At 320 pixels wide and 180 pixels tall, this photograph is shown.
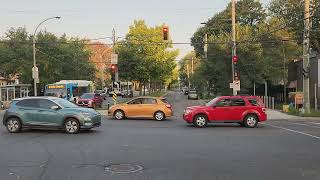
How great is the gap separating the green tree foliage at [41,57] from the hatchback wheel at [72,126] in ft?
146

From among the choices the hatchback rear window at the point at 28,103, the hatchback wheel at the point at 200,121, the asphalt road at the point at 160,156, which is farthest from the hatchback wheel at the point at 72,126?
the hatchback wheel at the point at 200,121

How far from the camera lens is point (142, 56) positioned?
67.3m

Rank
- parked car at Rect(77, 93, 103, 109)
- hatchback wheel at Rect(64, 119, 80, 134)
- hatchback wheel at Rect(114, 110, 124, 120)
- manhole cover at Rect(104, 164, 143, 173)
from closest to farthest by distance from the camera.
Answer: manhole cover at Rect(104, 164, 143, 173) → hatchback wheel at Rect(64, 119, 80, 134) → hatchback wheel at Rect(114, 110, 124, 120) → parked car at Rect(77, 93, 103, 109)

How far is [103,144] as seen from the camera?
15.2 m

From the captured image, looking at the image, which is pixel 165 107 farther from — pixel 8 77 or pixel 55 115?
pixel 8 77

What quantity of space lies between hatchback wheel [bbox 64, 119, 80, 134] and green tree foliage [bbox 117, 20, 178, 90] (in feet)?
156

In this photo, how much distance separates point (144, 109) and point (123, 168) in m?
16.1

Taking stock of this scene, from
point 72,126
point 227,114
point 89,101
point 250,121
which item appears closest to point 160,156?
point 72,126

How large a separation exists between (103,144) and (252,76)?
32.9 meters

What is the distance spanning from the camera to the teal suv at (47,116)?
62.0 feet

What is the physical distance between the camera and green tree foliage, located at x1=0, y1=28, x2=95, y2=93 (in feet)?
213

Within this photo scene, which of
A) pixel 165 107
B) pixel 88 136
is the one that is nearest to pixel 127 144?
pixel 88 136

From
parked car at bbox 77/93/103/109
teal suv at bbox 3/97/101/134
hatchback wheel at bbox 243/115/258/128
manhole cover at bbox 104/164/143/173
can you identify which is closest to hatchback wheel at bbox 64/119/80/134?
teal suv at bbox 3/97/101/134

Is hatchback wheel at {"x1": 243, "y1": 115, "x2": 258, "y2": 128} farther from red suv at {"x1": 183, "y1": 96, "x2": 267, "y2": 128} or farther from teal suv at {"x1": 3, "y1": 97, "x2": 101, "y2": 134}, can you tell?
teal suv at {"x1": 3, "y1": 97, "x2": 101, "y2": 134}
